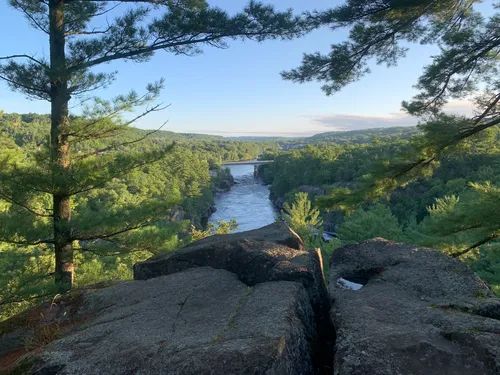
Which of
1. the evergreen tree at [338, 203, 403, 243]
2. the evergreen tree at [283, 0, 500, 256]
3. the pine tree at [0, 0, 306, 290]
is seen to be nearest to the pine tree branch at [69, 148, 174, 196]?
the pine tree at [0, 0, 306, 290]

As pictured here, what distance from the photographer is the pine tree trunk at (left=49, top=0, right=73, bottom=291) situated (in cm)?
637

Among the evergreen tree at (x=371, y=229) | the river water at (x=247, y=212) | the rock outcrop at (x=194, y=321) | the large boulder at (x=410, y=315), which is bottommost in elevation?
the river water at (x=247, y=212)

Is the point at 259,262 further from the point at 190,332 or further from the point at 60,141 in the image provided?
the point at 60,141

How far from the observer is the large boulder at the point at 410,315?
2.57 metres

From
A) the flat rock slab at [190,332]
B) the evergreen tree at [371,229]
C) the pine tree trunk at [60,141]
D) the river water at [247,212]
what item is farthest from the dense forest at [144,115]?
the river water at [247,212]

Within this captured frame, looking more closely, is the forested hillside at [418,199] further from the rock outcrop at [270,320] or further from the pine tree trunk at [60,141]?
the pine tree trunk at [60,141]

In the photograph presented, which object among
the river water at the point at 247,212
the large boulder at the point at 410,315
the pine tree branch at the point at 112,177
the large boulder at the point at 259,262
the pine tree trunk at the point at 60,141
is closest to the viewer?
the large boulder at the point at 410,315

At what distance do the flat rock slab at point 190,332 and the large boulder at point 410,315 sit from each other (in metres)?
0.49

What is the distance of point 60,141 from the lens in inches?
259

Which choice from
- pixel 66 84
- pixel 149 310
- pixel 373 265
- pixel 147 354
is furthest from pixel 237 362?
pixel 66 84

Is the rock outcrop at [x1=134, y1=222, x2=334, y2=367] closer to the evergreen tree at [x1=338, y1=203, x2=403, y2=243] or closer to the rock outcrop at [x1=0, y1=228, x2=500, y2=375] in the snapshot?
the rock outcrop at [x1=0, y1=228, x2=500, y2=375]

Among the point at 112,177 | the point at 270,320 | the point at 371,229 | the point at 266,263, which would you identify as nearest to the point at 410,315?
the point at 270,320

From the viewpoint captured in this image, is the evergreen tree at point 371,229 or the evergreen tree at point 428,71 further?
the evergreen tree at point 371,229

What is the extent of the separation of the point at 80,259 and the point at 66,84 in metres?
4.50
